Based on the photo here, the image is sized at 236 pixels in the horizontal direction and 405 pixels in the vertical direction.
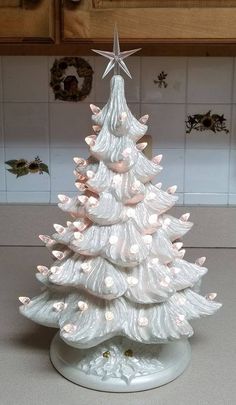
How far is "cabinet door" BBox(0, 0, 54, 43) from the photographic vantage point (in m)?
1.00

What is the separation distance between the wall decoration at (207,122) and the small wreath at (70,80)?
271mm

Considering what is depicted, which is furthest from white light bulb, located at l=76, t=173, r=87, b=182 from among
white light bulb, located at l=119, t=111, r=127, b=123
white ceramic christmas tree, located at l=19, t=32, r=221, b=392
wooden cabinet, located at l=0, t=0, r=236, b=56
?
wooden cabinet, located at l=0, t=0, r=236, b=56

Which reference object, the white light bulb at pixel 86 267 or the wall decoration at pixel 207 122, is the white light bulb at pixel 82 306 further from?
the wall decoration at pixel 207 122

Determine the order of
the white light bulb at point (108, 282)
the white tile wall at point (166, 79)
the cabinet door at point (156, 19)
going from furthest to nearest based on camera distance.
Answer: the white tile wall at point (166, 79), the cabinet door at point (156, 19), the white light bulb at point (108, 282)

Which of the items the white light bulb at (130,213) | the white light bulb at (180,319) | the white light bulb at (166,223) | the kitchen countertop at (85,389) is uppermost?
the white light bulb at (130,213)

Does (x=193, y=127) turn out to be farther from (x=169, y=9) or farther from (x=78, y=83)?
(x=169, y=9)

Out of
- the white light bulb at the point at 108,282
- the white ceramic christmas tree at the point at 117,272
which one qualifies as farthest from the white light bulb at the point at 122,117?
the white light bulb at the point at 108,282

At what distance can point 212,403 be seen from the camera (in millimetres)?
766

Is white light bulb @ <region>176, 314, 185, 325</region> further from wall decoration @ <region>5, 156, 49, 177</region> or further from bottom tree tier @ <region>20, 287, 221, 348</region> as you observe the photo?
wall decoration @ <region>5, 156, 49, 177</region>

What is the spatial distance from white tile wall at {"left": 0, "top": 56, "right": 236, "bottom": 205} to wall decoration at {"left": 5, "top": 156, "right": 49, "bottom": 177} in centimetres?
1

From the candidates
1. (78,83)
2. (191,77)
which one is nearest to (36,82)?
(78,83)

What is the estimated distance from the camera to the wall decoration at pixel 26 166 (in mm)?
1444

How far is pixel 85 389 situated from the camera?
80 centimetres

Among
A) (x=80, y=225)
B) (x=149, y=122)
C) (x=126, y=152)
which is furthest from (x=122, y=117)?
(x=149, y=122)
